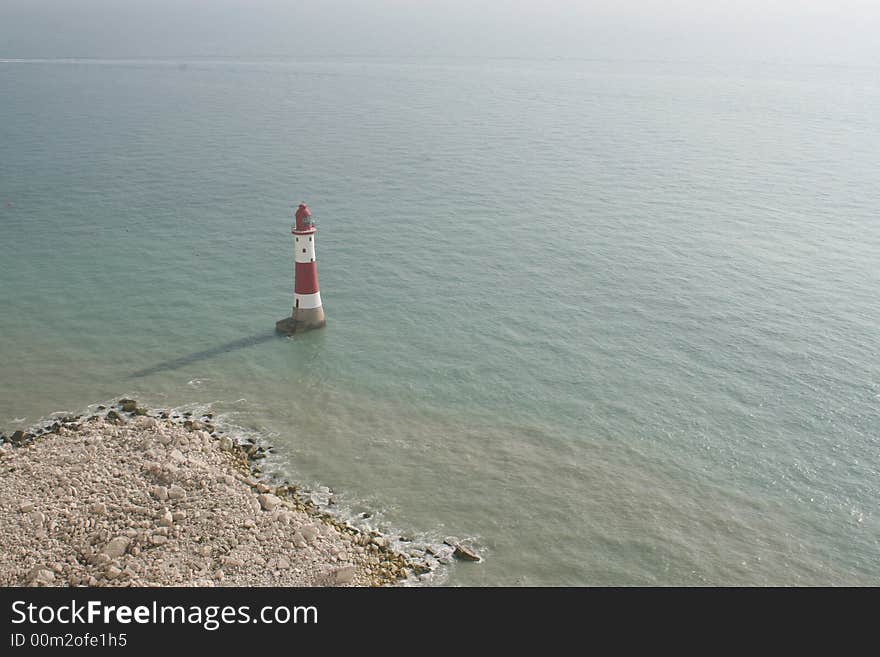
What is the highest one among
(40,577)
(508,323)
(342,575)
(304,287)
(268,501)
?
(304,287)

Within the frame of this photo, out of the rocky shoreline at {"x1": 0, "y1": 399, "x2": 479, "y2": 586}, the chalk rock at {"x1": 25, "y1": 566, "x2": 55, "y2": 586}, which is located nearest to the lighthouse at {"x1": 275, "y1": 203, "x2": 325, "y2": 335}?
the rocky shoreline at {"x1": 0, "y1": 399, "x2": 479, "y2": 586}

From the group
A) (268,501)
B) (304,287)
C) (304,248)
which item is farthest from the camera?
(304,287)

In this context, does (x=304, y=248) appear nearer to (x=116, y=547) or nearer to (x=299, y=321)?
(x=299, y=321)

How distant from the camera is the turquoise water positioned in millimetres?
24688

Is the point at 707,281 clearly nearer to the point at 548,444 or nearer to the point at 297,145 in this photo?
the point at 548,444

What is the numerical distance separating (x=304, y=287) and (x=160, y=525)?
1625cm

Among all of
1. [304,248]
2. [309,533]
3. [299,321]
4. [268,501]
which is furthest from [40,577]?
[299,321]

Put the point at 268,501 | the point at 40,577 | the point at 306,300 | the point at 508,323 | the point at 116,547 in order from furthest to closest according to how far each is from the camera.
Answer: the point at 508,323
the point at 306,300
the point at 268,501
the point at 116,547
the point at 40,577

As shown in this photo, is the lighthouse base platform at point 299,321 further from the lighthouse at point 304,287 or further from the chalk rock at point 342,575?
the chalk rock at point 342,575

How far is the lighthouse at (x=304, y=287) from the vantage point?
33812 millimetres

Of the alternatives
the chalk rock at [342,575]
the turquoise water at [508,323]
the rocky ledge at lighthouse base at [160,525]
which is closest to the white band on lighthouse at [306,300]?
the turquoise water at [508,323]

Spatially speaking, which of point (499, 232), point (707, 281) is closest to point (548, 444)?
point (707, 281)

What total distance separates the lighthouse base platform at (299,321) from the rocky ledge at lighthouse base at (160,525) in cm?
1094

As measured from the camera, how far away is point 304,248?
34.2 metres
